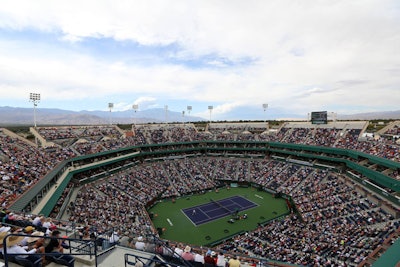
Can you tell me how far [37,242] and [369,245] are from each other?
2594 cm

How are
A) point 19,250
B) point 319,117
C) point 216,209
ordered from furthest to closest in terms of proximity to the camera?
point 319,117
point 216,209
point 19,250

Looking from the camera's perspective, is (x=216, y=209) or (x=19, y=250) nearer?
(x=19, y=250)

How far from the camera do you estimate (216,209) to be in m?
36.6

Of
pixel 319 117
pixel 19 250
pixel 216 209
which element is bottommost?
pixel 216 209

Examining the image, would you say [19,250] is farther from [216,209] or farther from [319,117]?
[319,117]

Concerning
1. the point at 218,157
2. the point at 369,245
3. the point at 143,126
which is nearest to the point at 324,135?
the point at 218,157

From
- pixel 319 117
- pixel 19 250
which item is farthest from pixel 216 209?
pixel 319 117

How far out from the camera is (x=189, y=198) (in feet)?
133

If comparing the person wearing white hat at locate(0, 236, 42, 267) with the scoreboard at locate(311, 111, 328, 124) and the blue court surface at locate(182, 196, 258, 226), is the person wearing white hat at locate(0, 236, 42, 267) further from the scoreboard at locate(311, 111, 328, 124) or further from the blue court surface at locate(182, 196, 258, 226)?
the scoreboard at locate(311, 111, 328, 124)

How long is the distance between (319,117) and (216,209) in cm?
3289

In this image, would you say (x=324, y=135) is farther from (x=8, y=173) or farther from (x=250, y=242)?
(x=8, y=173)

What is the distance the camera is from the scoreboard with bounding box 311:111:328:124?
4992 cm

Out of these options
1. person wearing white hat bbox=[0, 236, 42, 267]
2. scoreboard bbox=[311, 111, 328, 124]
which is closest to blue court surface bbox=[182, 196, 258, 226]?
scoreboard bbox=[311, 111, 328, 124]

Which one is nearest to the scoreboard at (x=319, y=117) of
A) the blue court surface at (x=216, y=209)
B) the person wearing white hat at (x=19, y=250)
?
the blue court surface at (x=216, y=209)
